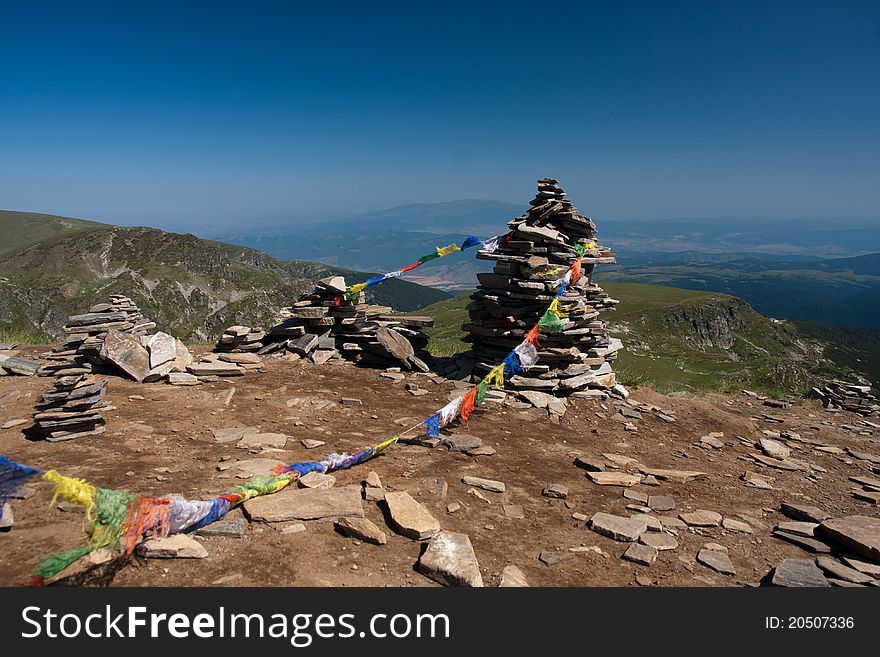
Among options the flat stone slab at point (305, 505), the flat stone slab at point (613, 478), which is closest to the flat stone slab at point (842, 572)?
the flat stone slab at point (613, 478)

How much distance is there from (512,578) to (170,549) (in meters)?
3.73

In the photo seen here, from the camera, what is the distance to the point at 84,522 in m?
5.82

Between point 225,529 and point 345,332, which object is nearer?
point 225,529

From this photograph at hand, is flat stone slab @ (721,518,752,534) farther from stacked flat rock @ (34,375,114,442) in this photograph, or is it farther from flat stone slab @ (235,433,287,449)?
stacked flat rock @ (34,375,114,442)

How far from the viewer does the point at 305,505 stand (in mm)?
6777

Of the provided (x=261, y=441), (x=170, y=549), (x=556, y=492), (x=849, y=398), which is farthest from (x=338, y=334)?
(x=849, y=398)

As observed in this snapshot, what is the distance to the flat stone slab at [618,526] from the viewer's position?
6773mm

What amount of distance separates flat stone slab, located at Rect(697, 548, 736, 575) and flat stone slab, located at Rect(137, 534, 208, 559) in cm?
606

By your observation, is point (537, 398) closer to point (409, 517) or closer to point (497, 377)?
point (497, 377)

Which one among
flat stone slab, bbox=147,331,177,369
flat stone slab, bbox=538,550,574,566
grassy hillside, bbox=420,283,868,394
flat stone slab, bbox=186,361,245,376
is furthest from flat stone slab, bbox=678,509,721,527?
grassy hillside, bbox=420,283,868,394

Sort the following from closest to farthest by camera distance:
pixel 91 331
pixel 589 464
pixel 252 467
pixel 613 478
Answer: pixel 252 467
pixel 613 478
pixel 589 464
pixel 91 331

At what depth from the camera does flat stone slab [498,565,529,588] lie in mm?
5285

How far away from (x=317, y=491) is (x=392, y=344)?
8.59 metres
